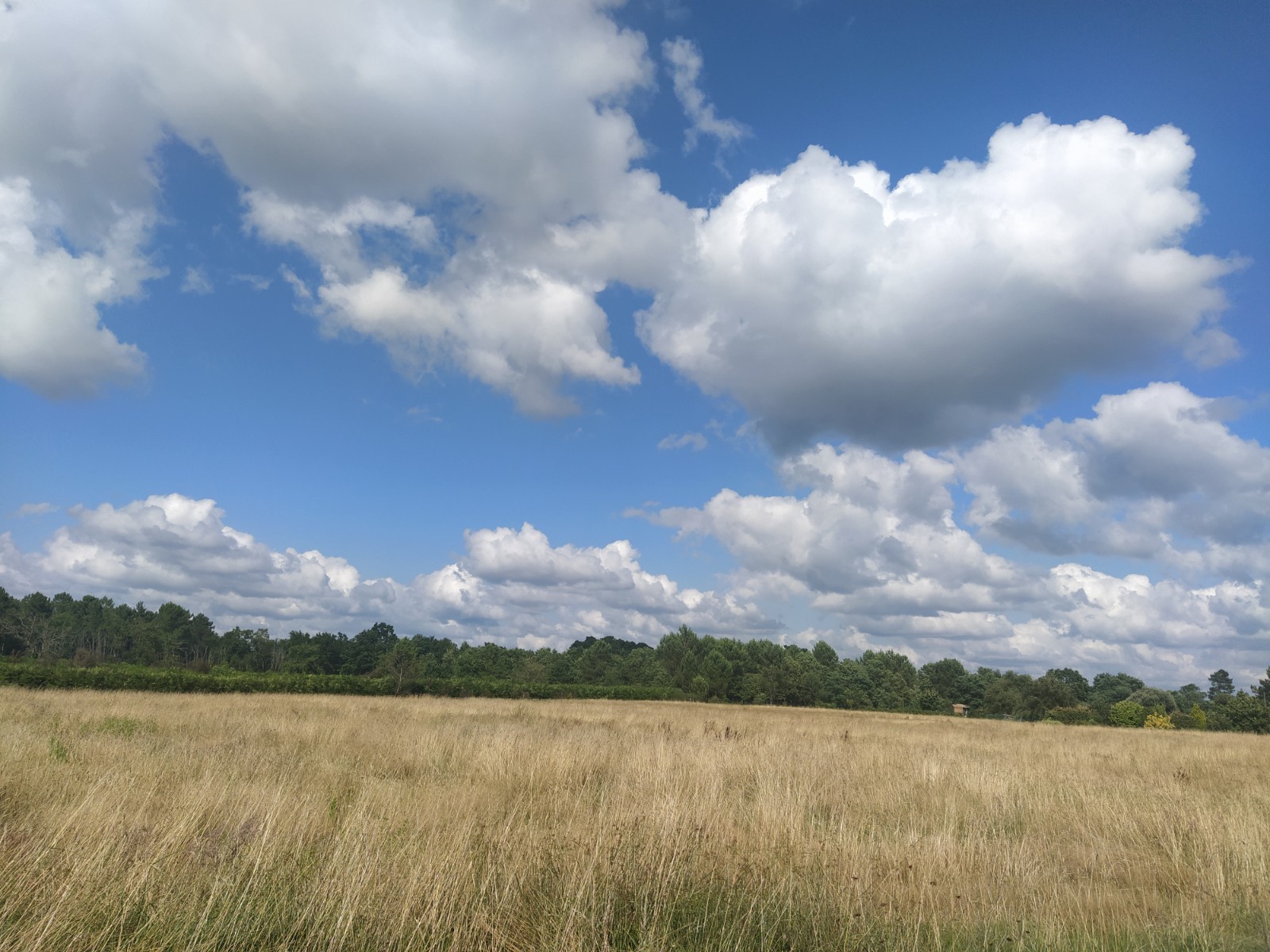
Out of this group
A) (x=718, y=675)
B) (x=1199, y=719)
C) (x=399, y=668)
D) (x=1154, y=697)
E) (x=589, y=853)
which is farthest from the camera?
(x=1154, y=697)

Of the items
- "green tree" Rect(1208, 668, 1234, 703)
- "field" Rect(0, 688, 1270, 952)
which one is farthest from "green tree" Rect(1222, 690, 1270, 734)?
"green tree" Rect(1208, 668, 1234, 703)

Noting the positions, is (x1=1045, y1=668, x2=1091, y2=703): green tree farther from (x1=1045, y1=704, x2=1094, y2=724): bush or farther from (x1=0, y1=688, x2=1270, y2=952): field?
(x1=0, y1=688, x2=1270, y2=952): field

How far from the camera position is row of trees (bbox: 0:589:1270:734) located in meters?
70.3

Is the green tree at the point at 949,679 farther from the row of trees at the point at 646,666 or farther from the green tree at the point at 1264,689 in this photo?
the green tree at the point at 1264,689

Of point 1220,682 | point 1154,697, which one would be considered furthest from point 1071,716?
point 1220,682

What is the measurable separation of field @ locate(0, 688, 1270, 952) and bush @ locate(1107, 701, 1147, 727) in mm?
61910

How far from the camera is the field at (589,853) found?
453 cm

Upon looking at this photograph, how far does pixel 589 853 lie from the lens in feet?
19.8

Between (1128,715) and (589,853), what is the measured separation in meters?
76.0

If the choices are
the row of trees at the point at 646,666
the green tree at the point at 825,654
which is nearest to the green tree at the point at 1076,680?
the row of trees at the point at 646,666

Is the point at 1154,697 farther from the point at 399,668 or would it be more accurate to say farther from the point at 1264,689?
the point at 399,668

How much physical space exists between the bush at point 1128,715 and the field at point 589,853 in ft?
203

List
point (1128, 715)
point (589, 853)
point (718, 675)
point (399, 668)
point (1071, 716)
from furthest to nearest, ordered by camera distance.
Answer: point (718, 675) < point (399, 668) < point (1071, 716) < point (1128, 715) < point (589, 853)

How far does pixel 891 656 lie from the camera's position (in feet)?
459
